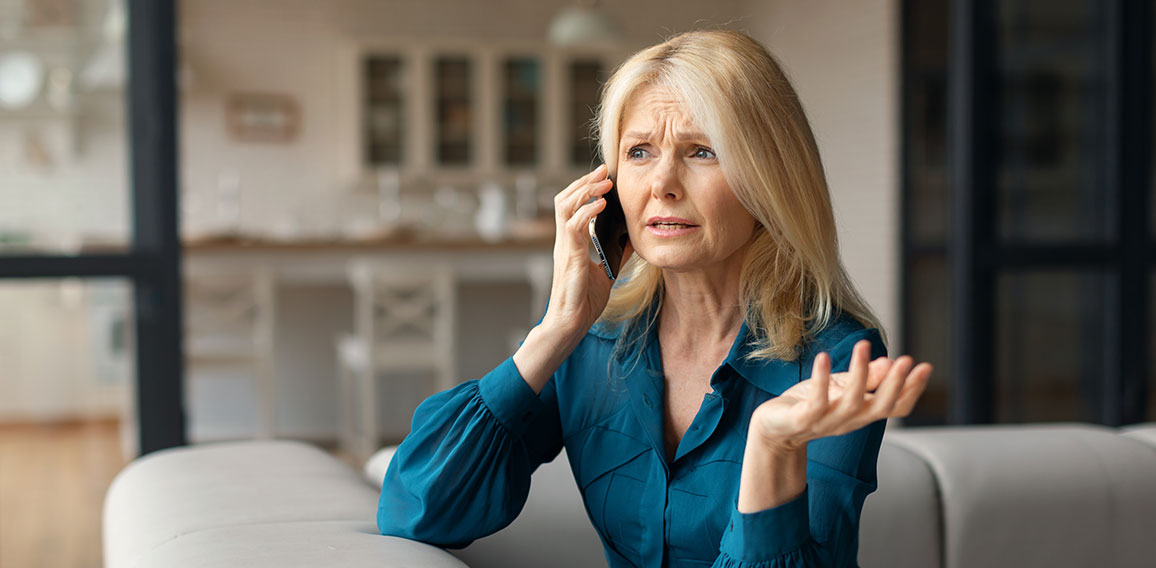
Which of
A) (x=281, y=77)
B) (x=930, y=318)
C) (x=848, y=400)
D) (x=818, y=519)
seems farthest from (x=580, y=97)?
(x=848, y=400)

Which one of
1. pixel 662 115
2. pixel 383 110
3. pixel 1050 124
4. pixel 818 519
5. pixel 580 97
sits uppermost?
pixel 580 97

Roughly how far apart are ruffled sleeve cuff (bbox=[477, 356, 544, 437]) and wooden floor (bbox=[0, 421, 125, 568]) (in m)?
2.38

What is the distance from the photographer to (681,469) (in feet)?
3.77

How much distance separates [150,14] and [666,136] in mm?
1428

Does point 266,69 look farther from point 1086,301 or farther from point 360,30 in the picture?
point 1086,301

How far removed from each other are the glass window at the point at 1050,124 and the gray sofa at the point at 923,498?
116 inches

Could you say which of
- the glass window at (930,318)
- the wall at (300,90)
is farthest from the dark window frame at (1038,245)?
the wall at (300,90)

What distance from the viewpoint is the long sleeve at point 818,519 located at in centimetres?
93

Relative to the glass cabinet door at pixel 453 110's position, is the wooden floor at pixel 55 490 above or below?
below

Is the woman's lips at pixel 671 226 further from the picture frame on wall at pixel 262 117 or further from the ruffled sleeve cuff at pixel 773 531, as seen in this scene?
the picture frame on wall at pixel 262 117

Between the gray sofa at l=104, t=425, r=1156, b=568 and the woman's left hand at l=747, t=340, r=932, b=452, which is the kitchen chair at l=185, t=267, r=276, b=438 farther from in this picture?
the woman's left hand at l=747, t=340, r=932, b=452

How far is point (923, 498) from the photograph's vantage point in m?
1.33

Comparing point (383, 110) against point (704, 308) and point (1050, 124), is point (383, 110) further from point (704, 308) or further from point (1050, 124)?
point (704, 308)

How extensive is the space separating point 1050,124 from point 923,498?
134 inches
